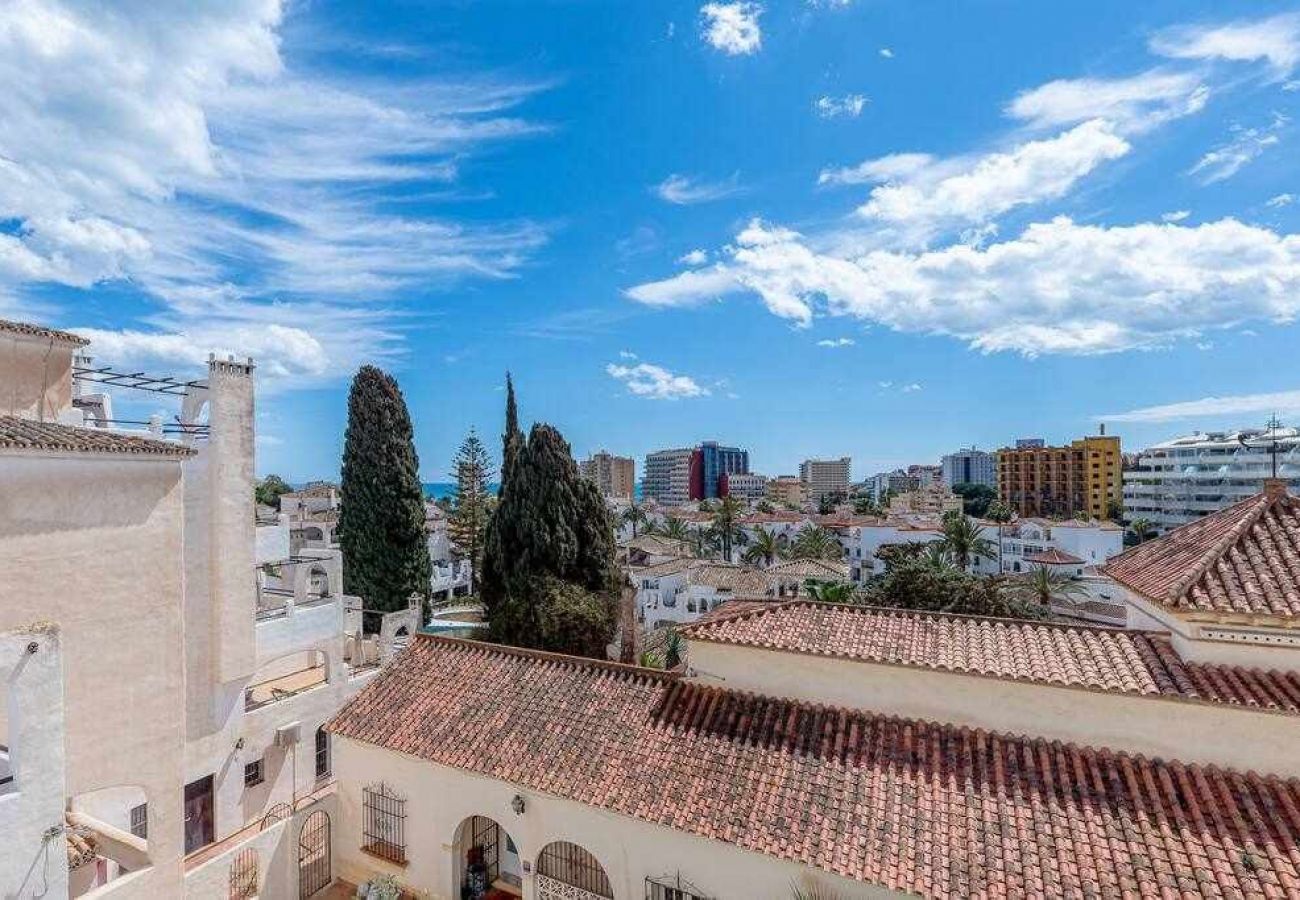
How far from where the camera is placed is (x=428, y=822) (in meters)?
12.5

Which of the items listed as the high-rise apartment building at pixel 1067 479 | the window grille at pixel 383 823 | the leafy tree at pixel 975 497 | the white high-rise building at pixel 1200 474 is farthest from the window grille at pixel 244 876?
the leafy tree at pixel 975 497

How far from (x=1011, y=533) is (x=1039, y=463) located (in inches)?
2203

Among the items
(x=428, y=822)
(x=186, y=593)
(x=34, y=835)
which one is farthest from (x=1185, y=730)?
(x=186, y=593)

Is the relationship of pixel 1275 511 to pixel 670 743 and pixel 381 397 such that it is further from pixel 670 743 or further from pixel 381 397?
pixel 381 397

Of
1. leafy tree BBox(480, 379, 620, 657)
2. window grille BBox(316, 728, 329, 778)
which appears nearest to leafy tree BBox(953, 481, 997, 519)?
leafy tree BBox(480, 379, 620, 657)

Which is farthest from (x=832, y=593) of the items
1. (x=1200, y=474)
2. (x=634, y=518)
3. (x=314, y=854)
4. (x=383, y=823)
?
(x=1200, y=474)

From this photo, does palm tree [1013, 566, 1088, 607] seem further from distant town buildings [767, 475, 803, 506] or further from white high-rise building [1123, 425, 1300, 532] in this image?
distant town buildings [767, 475, 803, 506]

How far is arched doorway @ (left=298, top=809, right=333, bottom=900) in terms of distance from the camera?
43.9 feet

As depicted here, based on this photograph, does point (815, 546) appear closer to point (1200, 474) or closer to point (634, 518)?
point (634, 518)

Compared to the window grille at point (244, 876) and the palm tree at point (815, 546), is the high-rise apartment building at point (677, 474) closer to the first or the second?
the palm tree at point (815, 546)

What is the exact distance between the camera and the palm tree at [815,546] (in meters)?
61.9

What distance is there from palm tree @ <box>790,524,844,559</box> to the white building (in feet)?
162

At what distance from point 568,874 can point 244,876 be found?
634 centimetres

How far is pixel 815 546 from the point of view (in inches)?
2477
